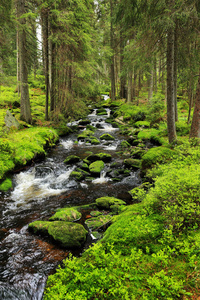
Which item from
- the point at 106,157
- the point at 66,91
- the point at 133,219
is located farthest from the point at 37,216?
the point at 66,91

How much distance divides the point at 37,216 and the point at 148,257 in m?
4.02

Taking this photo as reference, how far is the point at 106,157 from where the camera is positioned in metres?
10.1

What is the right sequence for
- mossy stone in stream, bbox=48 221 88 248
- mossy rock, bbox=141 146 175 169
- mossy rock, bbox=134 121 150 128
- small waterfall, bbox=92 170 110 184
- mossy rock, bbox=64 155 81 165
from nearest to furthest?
mossy stone in stream, bbox=48 221 88 248 < mossy rock, bbox=141 146 175 169 < small waterfall, bbox=92 170 110 184 < mossy rock, bbox=64 155 81 165 < mossy rock, bbox=134 121 150 128

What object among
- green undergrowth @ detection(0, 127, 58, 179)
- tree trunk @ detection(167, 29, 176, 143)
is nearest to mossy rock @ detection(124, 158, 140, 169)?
tree trunk @ detection(167, 29, 176, 143)

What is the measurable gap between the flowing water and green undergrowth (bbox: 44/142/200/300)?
1066 mm

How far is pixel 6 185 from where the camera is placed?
6.95 metres

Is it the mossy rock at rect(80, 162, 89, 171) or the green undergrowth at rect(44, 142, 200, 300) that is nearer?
the green undergrowth at rect(44, 142, 200, 300)

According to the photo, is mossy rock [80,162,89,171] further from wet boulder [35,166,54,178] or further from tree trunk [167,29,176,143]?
tree trunk [167,29,176,143]

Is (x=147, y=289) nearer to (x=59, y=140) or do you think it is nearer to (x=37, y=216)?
(x=37, y=216)

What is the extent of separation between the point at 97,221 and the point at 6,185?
4158mm

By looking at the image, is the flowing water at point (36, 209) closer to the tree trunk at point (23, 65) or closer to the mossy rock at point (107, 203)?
the mossy rock at point (107, 203)

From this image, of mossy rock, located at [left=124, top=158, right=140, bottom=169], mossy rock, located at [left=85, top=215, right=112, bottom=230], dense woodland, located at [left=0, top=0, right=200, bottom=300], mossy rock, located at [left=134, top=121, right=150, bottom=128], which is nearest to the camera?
dense woodland, located at [left=0, top=0, right=200, bottom=300]

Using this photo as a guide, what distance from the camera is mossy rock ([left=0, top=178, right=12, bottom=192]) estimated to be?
22.2ft

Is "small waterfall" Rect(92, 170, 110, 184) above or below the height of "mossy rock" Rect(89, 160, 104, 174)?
below
